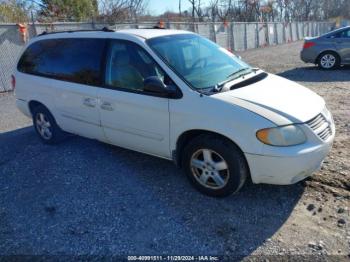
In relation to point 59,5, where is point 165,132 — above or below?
below

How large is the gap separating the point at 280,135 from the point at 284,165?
0.92 ft

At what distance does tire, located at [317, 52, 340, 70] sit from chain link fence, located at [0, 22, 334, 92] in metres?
6.15

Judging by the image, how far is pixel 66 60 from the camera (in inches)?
190

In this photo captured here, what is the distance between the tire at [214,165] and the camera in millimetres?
3416

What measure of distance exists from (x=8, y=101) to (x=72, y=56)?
5750mm

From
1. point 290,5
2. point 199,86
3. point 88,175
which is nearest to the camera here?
point 199,86

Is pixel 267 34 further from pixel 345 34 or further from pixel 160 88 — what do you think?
pixel 160 88

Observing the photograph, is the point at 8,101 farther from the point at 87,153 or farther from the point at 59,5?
the point at 59,5

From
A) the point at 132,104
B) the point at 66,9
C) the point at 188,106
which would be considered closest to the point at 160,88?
the point at 188,106

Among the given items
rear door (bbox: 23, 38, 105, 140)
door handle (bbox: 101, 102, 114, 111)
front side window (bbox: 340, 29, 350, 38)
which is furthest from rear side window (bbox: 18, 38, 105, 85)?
front side window (bbox: 340, 29, 350, 38)

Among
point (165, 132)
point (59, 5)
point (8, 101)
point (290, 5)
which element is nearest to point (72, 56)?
point (165, 132)

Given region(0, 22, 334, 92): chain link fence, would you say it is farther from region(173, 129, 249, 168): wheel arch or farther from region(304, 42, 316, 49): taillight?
region(304, 42, 316, 49): taillight

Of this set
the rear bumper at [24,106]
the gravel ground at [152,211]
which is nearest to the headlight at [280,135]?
the gravel ground at [152,211]

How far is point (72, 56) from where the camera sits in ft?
15.5
